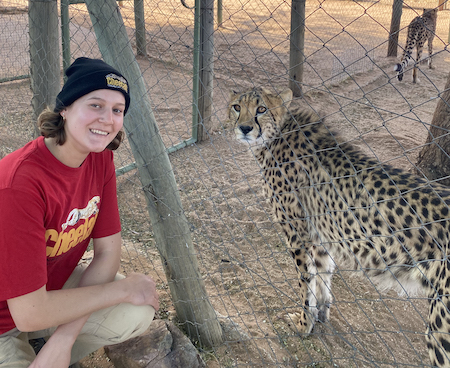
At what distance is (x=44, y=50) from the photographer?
115 inches

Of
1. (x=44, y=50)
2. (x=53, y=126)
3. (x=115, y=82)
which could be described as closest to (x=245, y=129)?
(x=115, y=82)

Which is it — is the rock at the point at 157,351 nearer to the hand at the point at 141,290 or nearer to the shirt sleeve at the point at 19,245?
the hand at the point at 141,290

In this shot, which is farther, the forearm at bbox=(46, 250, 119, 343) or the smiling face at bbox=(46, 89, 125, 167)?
the forearm at bbox=(46, 250, 119, 343)

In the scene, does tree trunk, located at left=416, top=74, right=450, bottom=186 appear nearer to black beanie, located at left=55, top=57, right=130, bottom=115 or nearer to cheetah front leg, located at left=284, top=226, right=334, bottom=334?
cheetah front leg, located at left=284, top=226, right=334, bottom=334

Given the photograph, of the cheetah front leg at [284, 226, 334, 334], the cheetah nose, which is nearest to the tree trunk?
the cheetah front leg at [284, 226, 334, 334]

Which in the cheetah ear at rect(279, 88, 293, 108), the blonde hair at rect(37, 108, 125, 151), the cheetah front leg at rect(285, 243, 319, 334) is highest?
the blonde hair at rect(37, 108, 125, 151)

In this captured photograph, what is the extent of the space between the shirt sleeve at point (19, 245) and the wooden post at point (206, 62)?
2.39m

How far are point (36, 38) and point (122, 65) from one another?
4.56 feet

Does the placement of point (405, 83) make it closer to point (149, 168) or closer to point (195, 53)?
point (195, 53)

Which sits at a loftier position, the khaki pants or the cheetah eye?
the cheetah eye

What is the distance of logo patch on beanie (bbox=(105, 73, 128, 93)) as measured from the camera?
4.75 feet

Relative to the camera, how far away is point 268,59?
23.3 ft

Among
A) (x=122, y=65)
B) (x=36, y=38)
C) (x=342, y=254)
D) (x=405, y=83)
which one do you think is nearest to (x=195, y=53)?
(x=36, y=38)

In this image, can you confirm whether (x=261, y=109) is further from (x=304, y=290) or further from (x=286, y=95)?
(x=304, y=290)
